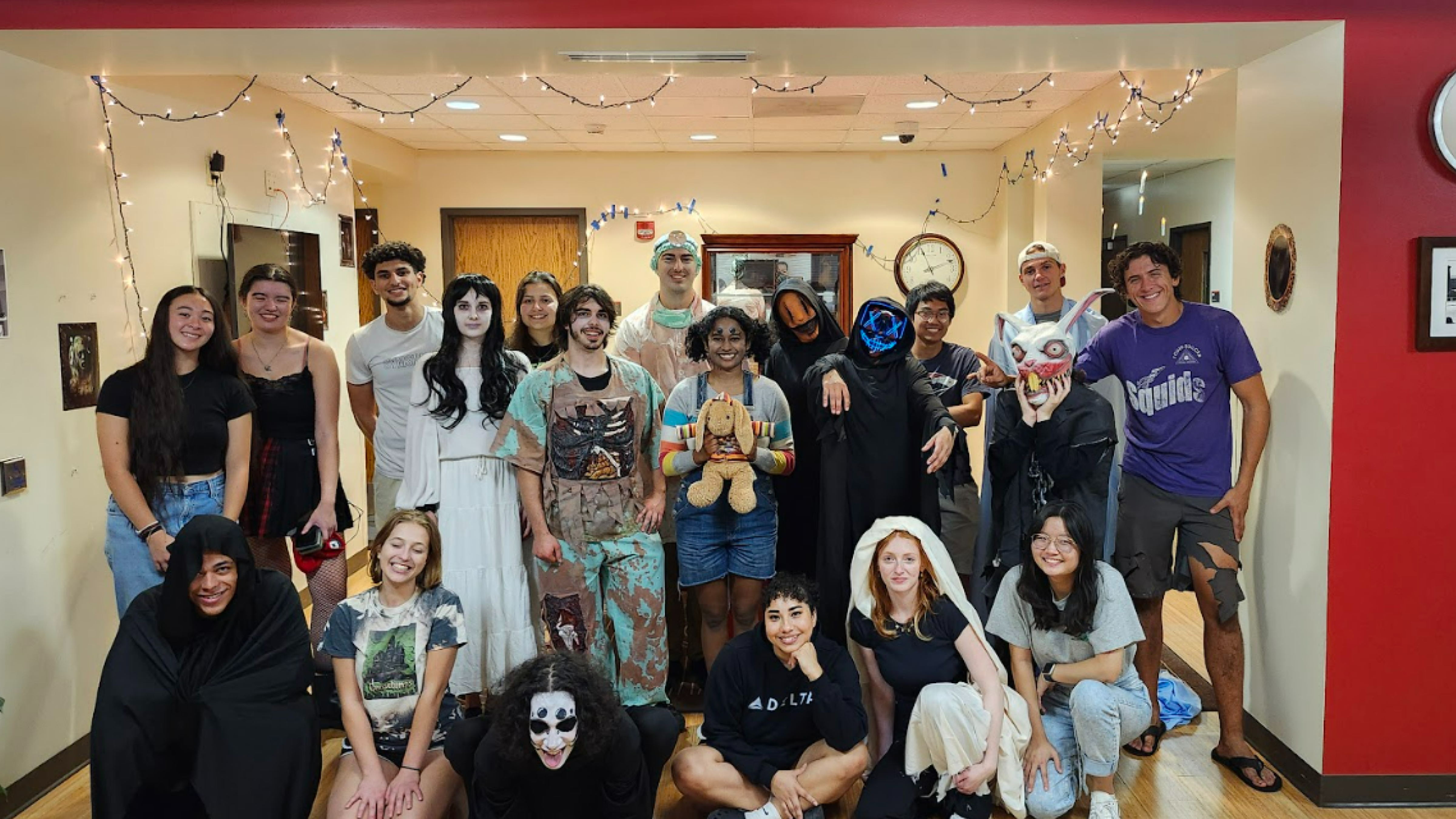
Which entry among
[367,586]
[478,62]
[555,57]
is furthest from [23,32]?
[367,586]

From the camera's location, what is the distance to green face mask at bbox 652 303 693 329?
379 cm

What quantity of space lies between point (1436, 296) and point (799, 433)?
1.84m

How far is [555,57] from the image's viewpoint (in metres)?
3.19

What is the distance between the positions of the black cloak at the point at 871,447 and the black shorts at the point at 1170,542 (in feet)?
2.02

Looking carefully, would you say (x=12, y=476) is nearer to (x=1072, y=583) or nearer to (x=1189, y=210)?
(x=1072, y=583)

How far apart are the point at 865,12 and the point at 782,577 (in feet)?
5.14

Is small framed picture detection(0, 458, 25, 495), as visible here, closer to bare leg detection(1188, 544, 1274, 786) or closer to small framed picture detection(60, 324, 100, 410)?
small framed picture detection(60, 324, 100, 410)

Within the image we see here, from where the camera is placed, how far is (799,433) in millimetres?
3480

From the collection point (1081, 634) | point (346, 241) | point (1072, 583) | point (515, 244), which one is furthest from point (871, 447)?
point (515, 244)

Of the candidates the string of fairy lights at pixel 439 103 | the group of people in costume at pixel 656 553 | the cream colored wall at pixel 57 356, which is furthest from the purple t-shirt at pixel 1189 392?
the cream colored wall at pixel 57 356

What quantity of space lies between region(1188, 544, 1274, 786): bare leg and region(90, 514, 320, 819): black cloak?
2596mm

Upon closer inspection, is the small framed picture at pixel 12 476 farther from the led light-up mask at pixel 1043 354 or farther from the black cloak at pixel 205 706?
the led light-up mask at pixel 1043 354

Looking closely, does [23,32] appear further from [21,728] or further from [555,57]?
[21,728]

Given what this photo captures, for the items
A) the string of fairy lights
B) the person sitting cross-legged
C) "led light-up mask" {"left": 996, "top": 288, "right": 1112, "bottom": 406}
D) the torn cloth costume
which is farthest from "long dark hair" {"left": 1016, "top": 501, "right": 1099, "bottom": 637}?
the string of fairy lights
